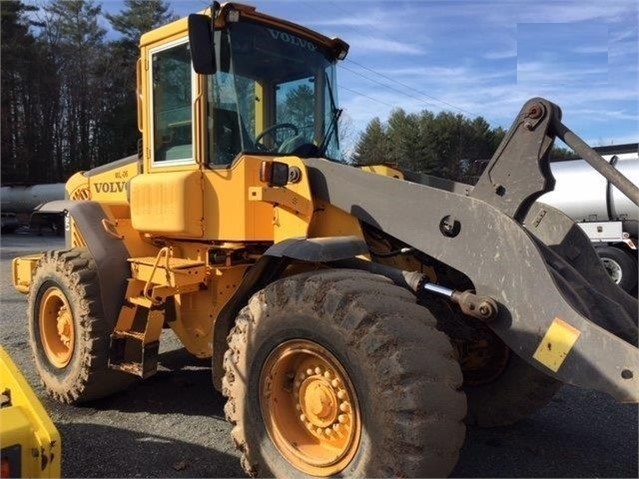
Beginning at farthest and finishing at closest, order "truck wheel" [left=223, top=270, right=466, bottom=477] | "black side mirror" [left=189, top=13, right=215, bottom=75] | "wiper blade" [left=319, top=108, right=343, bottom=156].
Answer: "wiper blade" [left=319, top=108, right=343, bottom=156] → "black side mirror" [left=189, top=13, right=215, bottom=75] → "truck wheel" [left=223, top=270, right=466, bottom=477]

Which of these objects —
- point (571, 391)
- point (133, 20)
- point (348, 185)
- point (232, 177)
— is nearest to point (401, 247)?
point (348, 185)

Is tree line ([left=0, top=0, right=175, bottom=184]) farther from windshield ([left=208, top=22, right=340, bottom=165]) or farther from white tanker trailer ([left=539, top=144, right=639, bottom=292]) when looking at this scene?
windshield ([left=208, top=22, right=340, bottom=165])

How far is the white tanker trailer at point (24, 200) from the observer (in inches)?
1086

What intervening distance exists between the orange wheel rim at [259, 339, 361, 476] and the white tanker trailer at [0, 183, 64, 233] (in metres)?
26.1

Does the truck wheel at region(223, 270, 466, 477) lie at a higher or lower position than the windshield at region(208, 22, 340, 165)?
lower

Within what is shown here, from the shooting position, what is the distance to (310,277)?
126 inches

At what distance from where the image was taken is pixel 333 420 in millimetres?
3176

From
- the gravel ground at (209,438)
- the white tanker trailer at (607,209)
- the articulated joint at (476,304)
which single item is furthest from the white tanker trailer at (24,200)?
the articulated joint at (476,304)

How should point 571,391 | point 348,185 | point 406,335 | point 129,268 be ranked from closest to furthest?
point 406,335
point 348,185
point 129,268
point 571,391

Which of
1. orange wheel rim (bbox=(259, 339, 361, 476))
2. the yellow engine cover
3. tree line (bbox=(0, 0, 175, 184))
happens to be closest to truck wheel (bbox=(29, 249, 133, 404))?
the yellow engine cover

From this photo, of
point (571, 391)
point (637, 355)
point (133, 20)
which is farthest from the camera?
point (133, 20)

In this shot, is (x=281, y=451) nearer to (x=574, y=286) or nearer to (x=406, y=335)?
(x=406, y=335)

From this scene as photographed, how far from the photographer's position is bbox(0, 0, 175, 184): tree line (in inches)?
1293

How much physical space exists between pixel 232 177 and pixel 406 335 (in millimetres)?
1754
